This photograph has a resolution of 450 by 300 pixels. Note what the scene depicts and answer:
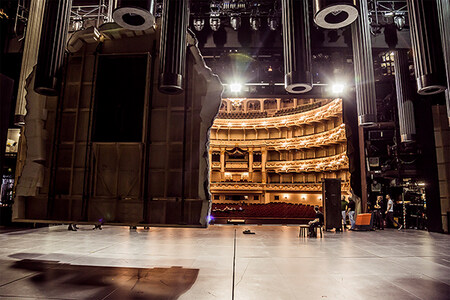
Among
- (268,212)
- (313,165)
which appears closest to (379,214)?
(268,212)

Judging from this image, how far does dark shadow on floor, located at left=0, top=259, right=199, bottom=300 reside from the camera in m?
3.28

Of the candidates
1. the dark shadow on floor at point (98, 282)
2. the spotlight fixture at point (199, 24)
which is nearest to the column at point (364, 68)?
the spotlight fixture at point (199, 24)

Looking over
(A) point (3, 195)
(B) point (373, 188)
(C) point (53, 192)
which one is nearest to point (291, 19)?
(C) point (53, 192)

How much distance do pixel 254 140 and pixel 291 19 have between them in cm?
2603

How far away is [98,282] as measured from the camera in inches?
149

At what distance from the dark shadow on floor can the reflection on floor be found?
0.01 meters

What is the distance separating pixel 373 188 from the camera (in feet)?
42.7

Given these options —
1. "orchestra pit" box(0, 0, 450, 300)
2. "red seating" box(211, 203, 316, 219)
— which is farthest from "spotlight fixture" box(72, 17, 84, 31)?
"red seating" box(211, 203, 316, 219)

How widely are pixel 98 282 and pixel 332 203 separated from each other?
30.4 ft

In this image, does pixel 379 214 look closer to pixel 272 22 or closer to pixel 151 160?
pixel 272 22

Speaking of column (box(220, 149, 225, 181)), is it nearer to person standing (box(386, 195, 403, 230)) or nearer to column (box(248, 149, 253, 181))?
column (box(248, 149, 253, 181))

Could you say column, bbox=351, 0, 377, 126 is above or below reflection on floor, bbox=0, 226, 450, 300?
above

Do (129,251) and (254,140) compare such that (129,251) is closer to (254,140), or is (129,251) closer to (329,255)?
(329,255)

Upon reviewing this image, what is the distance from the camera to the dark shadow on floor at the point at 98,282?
3277 mm
